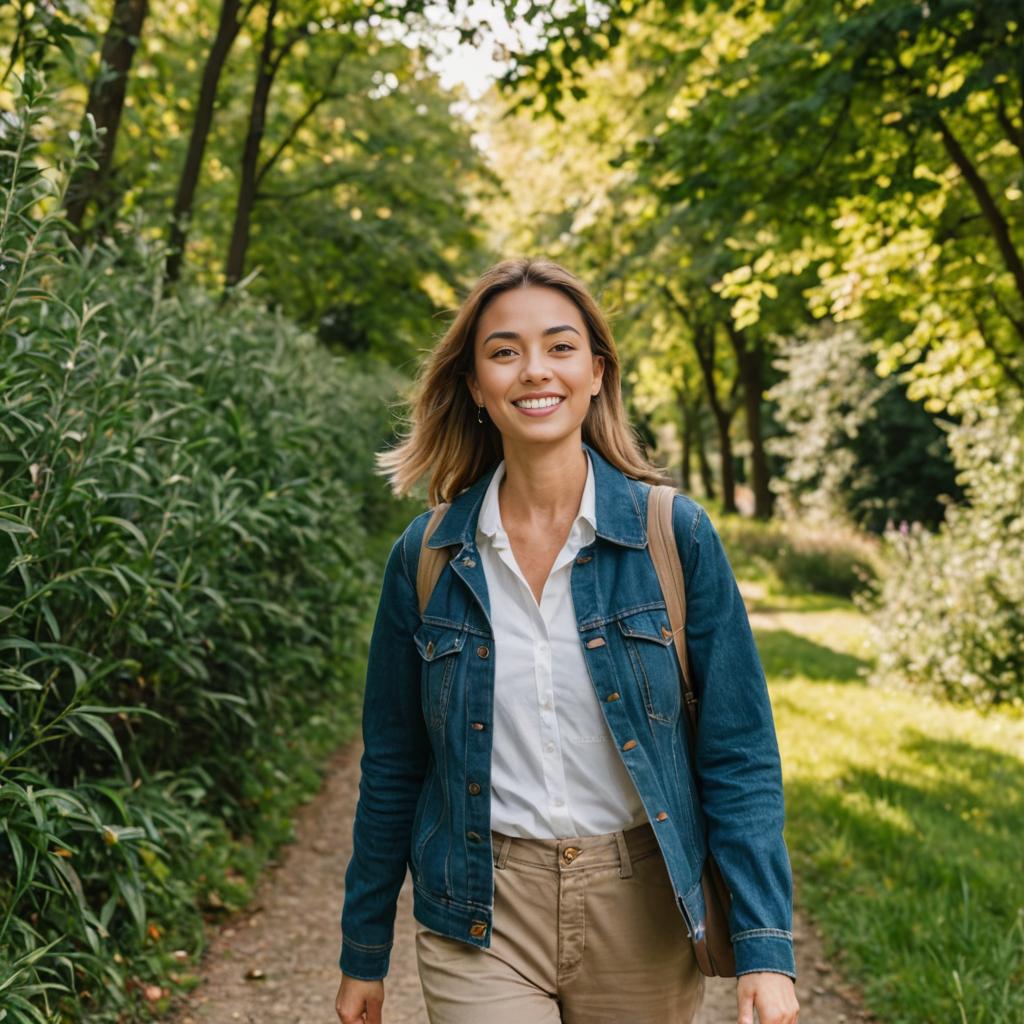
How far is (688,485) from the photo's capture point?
39.8m

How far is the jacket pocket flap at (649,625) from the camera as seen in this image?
6.96 feet

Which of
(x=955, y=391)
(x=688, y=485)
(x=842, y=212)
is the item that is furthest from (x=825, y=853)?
(x=688, y=485)

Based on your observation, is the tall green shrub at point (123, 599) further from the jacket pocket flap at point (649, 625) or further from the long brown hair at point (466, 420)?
the jacket pocket flap at point (649, 625)

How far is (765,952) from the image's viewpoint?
200cm

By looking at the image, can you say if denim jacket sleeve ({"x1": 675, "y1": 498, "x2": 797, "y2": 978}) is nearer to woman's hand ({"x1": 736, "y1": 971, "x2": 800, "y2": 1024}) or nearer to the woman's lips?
woman's hand ({"x1": 736, "y1": 971, "x2": 800, "y2": 1024})

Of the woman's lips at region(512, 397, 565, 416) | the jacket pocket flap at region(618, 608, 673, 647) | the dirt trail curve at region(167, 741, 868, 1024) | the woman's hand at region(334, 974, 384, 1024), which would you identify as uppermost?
the woman's lips at region(512, 397, 565, 416)

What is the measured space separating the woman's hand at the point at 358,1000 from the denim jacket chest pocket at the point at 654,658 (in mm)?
836

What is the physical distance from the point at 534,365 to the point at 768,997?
4.18 ft

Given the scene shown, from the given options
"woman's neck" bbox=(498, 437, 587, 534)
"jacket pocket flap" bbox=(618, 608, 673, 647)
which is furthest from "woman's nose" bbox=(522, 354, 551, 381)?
"jacket pocket flap" bbox=(618, 608, 673, 647)

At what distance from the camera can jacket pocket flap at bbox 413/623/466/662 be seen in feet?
7.18

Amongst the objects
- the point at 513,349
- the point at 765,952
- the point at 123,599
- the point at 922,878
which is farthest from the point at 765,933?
the point at 922,878

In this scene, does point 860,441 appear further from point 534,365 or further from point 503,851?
point 503,851

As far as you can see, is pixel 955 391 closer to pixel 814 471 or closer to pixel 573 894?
pixel 573 894

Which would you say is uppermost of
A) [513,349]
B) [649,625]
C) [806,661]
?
[513,349]
